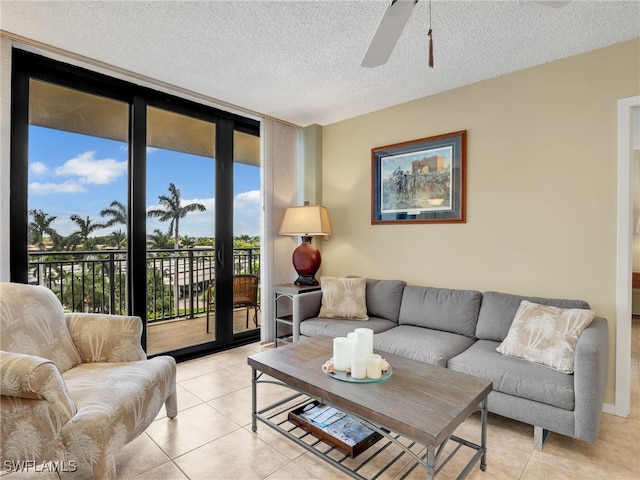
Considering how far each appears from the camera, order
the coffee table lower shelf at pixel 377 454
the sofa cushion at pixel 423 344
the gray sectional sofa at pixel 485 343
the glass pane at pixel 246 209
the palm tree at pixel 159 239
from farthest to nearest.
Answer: the glass pane at pixel 246 209, the palm tree at pixel 159 239, the sofa cushion at pixel 423 344, the gray sectional sofa at pixel 485 343, the coffee table lower shelf at pixel 377 454

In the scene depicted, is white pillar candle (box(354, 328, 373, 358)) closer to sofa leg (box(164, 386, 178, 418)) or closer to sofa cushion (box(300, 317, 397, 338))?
sofa cushion (box(300, 317, 397, 338))

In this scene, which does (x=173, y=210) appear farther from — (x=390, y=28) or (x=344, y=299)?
(x=390, y=28)

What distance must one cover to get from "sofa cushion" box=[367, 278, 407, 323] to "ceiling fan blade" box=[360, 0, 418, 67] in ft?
6.68

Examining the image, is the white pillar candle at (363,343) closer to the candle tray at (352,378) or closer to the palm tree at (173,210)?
the candle tray at (352,378)

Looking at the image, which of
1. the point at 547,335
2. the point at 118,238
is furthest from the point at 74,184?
the point at 547,335

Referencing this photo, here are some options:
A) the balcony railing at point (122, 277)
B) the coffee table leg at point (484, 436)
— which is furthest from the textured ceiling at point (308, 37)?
the coffee table leg at point (484, 436)

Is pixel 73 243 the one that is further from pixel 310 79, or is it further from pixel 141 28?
pixel 310 79

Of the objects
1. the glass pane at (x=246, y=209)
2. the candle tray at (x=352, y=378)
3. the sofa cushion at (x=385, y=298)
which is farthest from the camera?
the glass pane at (x=246, y=209)

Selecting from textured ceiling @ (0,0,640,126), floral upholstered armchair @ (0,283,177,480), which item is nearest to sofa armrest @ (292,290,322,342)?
floral upholstered armchair @ (0,283,177,480)

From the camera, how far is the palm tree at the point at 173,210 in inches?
133

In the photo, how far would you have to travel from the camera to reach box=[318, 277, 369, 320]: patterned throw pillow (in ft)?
10.5

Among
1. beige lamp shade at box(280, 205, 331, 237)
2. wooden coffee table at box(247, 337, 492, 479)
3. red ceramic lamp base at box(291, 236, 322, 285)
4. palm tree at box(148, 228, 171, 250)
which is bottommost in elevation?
wooden coffee table at box(247, 337, 492, 479)

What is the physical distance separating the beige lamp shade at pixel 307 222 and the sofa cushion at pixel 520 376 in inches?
71.3

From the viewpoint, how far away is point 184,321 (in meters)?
4.25
